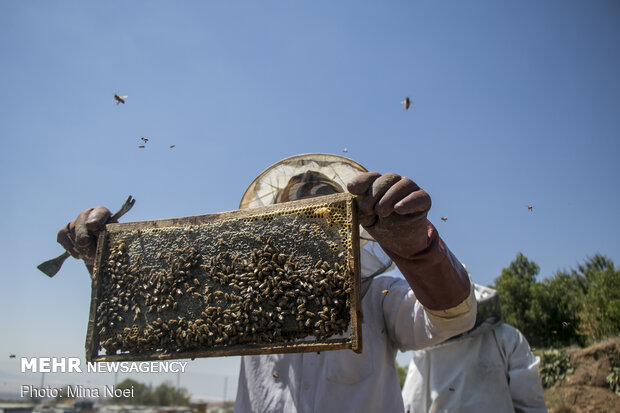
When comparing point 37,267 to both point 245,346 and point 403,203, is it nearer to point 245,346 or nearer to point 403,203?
point 245,346

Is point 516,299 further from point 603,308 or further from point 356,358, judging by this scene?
point 356,358

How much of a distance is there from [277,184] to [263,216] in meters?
1.08

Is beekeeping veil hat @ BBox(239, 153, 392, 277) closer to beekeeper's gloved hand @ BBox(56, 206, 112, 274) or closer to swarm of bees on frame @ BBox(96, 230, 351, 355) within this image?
swarm of bees on frame @ BBox(96, 230, 351, 355)

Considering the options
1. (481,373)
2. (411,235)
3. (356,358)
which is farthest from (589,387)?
(411,235)

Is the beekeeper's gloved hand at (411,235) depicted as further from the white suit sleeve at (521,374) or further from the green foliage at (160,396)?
the green foliage at (160,396)

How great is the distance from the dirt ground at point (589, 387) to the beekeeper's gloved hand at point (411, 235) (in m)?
7.04

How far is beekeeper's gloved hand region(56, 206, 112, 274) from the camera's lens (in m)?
3.42

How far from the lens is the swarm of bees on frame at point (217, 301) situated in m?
2.60

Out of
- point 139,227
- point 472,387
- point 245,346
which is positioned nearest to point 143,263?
point 139,227

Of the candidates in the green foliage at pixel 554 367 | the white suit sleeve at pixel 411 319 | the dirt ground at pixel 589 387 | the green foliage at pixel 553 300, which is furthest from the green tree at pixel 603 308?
the white suit sleeve at pixel 411 319

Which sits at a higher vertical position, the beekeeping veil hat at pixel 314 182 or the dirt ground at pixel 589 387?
the beekeeping veil hat at pixel 314 182

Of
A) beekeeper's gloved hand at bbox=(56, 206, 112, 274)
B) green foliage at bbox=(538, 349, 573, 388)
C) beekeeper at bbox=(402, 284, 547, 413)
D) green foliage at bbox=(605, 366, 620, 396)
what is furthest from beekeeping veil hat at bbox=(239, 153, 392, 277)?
green foliage at bbox=(538, 349, 573, 388)

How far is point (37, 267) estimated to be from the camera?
3.65 metres

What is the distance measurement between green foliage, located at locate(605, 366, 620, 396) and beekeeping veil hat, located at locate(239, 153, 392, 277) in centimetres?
779
